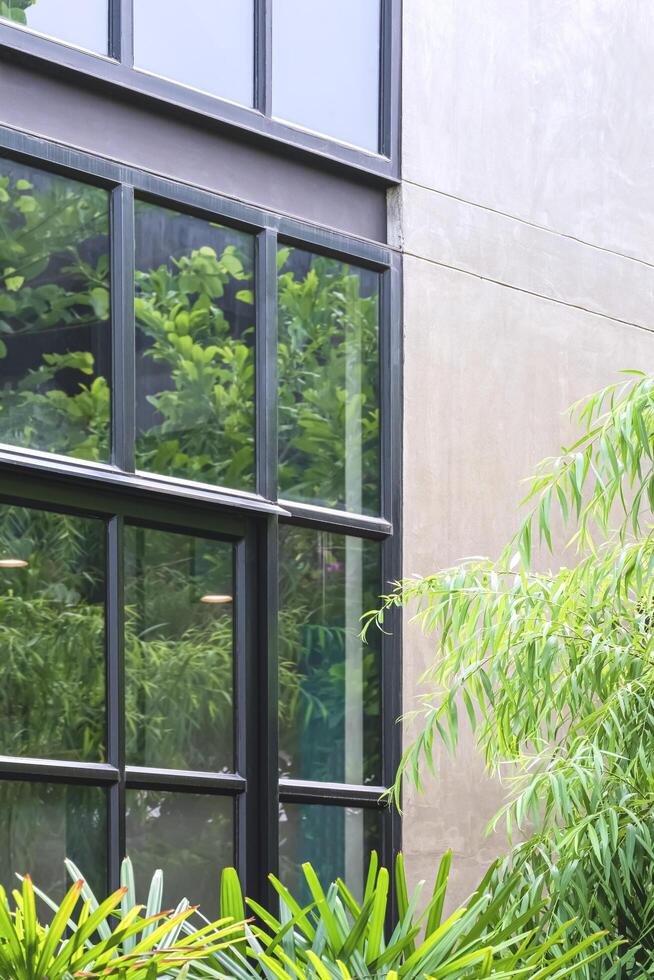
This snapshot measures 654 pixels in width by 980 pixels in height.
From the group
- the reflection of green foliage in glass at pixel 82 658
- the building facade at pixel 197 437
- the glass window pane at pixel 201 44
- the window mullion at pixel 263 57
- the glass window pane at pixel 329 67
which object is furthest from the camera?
the glass window pane at pixel 329 67

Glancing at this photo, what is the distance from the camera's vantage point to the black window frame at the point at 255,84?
605 cm

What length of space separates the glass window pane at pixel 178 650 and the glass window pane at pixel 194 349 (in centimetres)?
32

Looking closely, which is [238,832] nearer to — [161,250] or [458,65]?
[161,250]

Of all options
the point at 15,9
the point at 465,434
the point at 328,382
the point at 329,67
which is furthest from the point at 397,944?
the point at 329,67

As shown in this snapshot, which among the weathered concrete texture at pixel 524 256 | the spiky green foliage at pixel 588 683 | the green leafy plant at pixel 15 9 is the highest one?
the green leafy plant at pixel 15 9

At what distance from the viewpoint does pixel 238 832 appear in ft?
20.8

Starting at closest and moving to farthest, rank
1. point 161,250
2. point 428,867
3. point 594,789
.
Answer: point 594,789 → point 161,250 → point 428,867

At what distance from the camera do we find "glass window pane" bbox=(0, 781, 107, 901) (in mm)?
5652

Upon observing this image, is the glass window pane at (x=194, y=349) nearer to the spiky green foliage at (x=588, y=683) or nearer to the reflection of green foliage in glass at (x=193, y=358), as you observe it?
the reflection of green foliage in glass at (x=193, y=358)

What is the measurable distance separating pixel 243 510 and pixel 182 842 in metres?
1.29

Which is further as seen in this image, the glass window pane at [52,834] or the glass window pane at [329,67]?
the glass window pane at [329,67]

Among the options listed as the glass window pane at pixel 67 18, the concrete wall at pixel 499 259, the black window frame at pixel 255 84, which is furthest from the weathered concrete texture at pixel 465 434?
the glass window pane at pixel 67 18

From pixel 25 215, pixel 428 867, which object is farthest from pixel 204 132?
pixel 428 867

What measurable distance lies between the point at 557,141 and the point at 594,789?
13.4ft
